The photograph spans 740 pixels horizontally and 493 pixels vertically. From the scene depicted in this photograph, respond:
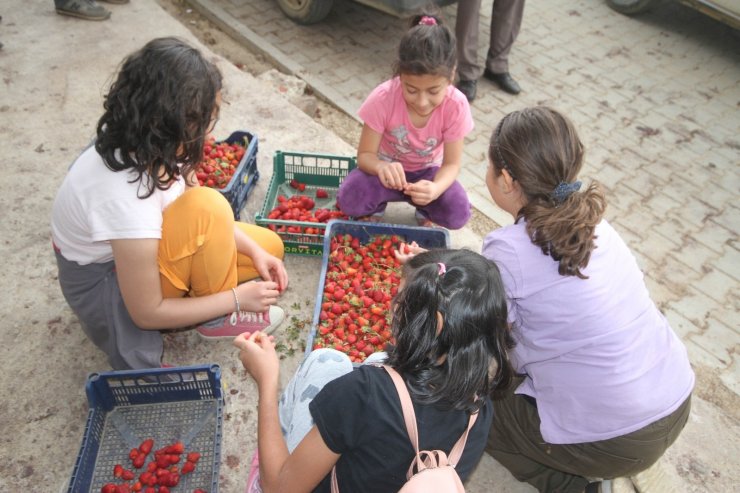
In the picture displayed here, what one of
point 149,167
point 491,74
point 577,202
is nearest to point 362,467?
point 577,202

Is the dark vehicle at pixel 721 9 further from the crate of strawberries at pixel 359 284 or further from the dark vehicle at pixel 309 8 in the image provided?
the crate of strawberries at pixel 359 284

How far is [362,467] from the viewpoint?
1696mm

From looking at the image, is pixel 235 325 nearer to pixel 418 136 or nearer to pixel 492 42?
pixel 418 136

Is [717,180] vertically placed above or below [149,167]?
below

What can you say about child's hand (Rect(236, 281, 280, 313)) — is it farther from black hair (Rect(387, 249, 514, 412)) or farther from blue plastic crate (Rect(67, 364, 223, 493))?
black hair (Rect(387, 249, 514, 412))

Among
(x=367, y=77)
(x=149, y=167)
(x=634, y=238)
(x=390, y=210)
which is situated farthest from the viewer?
(x=367, y=77)

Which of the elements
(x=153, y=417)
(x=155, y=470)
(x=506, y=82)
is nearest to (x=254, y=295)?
(x=153, y=417)

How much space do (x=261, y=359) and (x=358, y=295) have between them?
1.07 m

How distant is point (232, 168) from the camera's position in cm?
366

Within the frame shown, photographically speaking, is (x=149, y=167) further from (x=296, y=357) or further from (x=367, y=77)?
(x=367, y=77)

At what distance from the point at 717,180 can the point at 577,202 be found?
3642 millimetres

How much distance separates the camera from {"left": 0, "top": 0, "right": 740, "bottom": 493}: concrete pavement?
9.19ft

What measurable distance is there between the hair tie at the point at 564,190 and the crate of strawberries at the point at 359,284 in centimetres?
106

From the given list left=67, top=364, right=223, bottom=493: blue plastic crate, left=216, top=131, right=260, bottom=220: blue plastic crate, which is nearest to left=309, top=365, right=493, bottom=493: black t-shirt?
left=67, top=364, right=223, bottom=493: blue plastic crate
